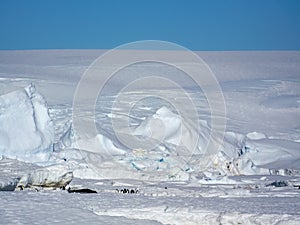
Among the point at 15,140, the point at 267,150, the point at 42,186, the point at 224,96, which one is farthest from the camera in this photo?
the point at 224,96

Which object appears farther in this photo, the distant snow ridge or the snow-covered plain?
the distant snow ridge

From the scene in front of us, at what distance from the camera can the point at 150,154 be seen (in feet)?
52.5

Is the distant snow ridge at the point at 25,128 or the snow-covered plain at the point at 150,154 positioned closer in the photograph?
the snow-covered plain at the point at 150,154

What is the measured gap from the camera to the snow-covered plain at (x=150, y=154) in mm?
5746

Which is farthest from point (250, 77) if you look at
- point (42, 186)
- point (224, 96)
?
point (42, 186)

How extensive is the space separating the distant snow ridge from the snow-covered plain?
3 cm

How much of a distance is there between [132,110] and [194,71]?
18550mm

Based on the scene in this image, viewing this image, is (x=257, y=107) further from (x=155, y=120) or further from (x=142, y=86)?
(x=155, y=120)

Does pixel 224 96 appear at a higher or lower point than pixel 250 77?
lower

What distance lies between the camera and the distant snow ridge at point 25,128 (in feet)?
50.6

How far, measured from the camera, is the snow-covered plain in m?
5.75

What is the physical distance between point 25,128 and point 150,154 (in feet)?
12.4

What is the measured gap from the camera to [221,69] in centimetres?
4841

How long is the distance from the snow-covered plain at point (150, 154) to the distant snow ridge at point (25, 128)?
0.03 metres
